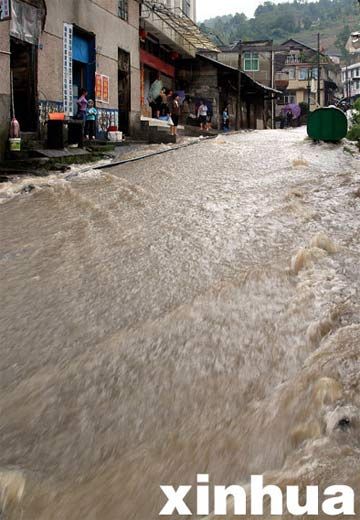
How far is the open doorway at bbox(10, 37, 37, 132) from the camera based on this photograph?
1363cm

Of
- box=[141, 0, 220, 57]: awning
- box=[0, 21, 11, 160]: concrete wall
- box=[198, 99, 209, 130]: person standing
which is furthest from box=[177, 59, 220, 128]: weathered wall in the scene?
box=[0, 21, 11, 160]: concrete wall

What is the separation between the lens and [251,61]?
4659cm

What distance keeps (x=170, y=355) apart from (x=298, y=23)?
132 meters

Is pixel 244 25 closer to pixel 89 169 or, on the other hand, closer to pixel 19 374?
pixel 89 169

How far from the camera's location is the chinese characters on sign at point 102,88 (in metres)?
17.4

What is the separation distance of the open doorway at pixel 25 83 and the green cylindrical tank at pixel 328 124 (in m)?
8.58

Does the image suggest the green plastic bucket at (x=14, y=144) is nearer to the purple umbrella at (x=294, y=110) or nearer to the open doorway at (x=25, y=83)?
the open doorway at (x=25, y=83)

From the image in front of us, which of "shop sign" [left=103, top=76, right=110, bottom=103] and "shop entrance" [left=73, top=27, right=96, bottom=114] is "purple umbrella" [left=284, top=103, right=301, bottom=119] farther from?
"shop entrance" [left=73, top=27, right=96, bottom=114]

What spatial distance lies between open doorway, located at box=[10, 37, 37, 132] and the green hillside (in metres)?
95.3

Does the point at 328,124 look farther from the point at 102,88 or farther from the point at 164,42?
the point at 164,42

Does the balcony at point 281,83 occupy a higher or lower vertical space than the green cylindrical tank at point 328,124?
higher

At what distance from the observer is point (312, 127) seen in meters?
18.6

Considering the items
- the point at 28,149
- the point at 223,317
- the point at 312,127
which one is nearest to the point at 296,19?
the point at 312,127

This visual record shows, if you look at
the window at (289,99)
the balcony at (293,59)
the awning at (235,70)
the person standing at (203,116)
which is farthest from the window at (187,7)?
the balcony at (293,59)
